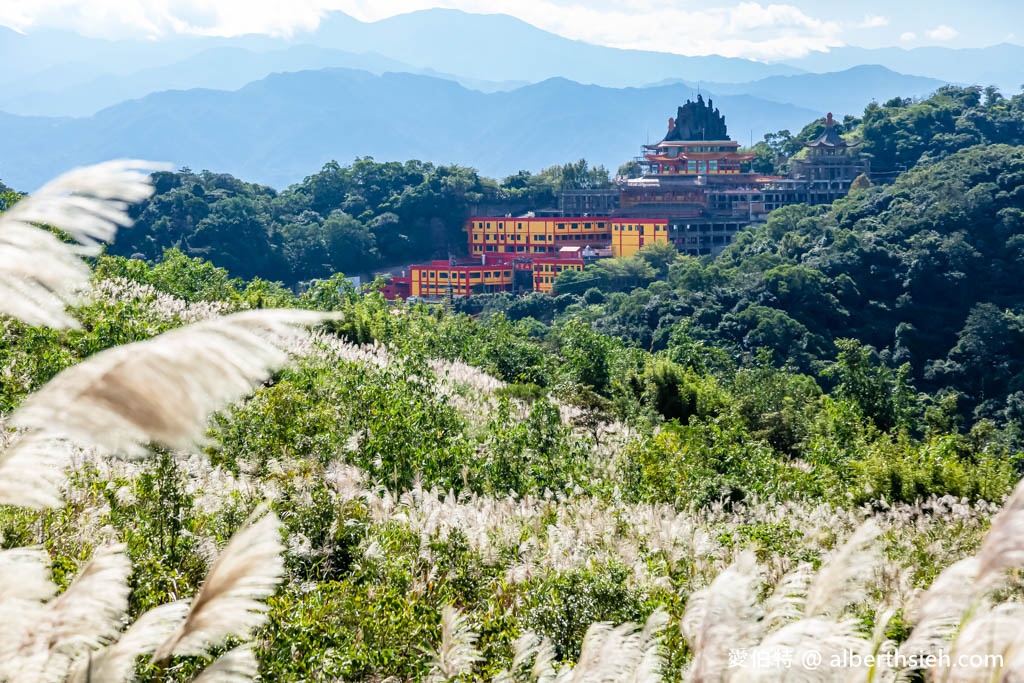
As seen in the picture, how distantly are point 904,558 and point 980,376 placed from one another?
78.6ft

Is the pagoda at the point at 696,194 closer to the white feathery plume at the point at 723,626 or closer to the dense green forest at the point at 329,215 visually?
the dense green forest at the point at 329,215

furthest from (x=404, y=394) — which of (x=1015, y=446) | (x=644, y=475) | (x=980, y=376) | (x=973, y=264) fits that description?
(x=973, y=264)

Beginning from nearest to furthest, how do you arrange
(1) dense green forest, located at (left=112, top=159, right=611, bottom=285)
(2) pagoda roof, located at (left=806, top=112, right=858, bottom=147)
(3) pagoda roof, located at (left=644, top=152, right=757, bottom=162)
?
(1) dense green forest, located at (left=112, top=159, right=611, bottom=285) → (2) pagoda roof, located at (left=806, top=112, right=858, bottom=147) → (3) pagoda roof, located at (left=644, top=152, right=757, bottom=162)

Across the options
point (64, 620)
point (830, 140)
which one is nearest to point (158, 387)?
point (64, 620)

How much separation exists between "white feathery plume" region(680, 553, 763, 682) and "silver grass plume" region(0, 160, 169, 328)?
833mm

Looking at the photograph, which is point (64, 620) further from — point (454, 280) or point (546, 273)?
point (546, 273)

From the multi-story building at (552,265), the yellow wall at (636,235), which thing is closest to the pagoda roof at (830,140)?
the yellow wall at (636,235)

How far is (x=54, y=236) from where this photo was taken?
3.73 ft

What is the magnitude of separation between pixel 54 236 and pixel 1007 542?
1063 millimetres

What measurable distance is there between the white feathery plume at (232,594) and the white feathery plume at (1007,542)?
2.38ft

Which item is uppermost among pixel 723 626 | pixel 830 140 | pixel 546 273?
pixel 830 140

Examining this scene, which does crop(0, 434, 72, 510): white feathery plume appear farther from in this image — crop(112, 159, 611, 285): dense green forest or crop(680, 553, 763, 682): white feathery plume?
crop(112, 159, 611, 285): dense green forest

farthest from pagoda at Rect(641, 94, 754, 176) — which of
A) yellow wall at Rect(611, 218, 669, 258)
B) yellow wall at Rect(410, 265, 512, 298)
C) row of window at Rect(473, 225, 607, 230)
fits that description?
yellow wall at Rect(410, 265, 512, 298)

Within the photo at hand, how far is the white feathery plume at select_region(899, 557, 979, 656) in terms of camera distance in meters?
1.26
